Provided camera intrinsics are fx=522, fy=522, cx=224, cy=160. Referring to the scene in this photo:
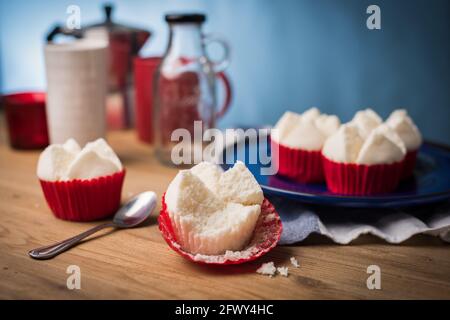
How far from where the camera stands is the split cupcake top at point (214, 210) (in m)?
0.75

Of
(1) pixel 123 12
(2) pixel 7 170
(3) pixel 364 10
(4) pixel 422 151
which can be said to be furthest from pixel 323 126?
(1) pixel 123 12

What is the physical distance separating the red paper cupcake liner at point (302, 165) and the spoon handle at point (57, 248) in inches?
15.9

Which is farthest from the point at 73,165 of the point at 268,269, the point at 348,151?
the point at 348,151

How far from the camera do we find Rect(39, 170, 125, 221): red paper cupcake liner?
901 mm

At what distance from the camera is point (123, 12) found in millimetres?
1885

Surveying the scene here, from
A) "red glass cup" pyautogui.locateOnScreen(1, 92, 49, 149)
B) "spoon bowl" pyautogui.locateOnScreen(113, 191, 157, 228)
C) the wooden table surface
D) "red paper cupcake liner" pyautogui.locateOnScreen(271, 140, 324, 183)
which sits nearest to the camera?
the wooden table surface

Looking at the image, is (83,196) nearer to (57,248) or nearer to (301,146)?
(57,248)

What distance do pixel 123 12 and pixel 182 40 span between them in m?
0.74

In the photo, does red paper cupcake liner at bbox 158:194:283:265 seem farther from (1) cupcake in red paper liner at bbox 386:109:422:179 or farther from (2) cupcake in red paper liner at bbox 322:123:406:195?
(1) cupcake in red paper liner at bbox 386:109:422:179

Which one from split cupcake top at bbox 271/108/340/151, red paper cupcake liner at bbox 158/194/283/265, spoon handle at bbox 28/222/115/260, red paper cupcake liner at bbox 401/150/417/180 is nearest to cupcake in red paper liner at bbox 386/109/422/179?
red paper cupcake liner at bbox 401/150/417/180

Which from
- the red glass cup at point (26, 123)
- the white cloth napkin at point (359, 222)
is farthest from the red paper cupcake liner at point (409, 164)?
the red glass cup at point (26, 123)

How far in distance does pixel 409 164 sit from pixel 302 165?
0.72 ft

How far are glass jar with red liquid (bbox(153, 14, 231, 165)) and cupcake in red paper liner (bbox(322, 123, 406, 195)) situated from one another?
0.41 meters
